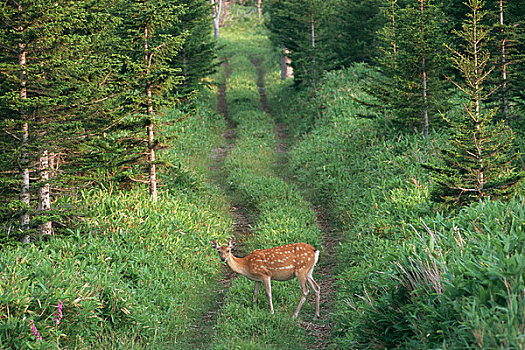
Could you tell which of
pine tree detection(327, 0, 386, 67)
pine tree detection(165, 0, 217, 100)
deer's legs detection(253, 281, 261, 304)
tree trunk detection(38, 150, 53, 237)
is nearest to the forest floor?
deer's legs detection(253, 281, 261, 304)

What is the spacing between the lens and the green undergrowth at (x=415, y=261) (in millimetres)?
4977

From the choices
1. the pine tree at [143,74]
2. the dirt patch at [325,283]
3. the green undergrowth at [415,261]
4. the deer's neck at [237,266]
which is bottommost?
the dirt patch at [325,283]

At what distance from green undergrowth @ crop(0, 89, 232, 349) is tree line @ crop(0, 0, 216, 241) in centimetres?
84

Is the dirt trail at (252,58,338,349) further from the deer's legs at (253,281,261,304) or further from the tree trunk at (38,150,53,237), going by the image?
the tree trunk at (38,150,53,237)

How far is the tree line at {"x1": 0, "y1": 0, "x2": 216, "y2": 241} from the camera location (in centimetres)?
945

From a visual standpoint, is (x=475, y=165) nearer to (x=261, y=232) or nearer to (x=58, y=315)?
(x=261, y=232)

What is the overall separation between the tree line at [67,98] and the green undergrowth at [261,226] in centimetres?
372

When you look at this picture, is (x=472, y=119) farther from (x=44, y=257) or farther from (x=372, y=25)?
(x=372, y=25)

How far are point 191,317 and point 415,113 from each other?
11051mm

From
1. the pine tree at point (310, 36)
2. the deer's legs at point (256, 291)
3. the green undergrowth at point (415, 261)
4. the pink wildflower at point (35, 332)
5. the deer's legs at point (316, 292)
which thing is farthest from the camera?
the pine tree at point (310, 36)

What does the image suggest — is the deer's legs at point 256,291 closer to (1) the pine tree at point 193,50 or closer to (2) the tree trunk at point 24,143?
(2) the tree trunk at point 24,143

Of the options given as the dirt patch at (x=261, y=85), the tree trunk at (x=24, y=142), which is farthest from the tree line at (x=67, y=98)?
the dirt patch at (x=261, y=85)

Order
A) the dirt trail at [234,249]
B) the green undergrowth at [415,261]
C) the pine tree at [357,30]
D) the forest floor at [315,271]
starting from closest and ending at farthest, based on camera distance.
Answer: the green undergrowth at [415,261], the forest floor at [315,271], the dirt trail at [234,249], the pine tree at [357,30]

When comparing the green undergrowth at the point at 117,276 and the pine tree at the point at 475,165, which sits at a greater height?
the pine tree at the point at 475,165
